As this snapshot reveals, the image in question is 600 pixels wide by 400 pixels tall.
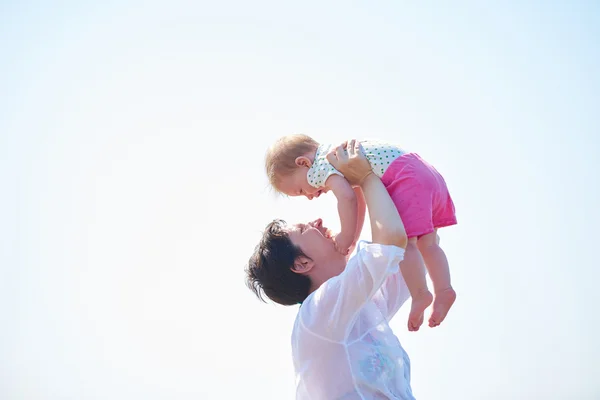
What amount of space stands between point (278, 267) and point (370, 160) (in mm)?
848

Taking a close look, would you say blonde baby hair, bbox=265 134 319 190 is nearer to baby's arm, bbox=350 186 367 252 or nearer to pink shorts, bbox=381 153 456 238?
baby's arm, bbox=350 186 367 252

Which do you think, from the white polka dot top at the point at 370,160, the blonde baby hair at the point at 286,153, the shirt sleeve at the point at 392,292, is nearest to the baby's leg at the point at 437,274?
the shirt sleeve at the point at 392,292

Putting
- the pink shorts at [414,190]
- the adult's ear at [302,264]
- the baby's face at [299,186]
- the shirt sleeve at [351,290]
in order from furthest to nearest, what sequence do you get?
the baby's face at [299,186]
the adult's ear at [302,264]
the pink shorts at [414,190]
the shirt sleeve at [351,290]

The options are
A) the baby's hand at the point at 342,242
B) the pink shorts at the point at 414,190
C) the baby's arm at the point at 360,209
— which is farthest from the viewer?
the baby's arm at the point at 360,209

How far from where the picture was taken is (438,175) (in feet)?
13.2

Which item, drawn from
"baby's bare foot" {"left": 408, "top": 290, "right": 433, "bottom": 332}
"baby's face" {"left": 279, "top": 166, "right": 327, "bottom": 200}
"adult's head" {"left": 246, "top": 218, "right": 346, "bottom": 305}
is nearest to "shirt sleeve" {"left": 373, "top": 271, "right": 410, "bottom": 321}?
"baby's bare foot" {"left": 408, "top": 290, "right": 433, "bottom": 332}

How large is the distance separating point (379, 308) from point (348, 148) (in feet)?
3.31

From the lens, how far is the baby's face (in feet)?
13.8

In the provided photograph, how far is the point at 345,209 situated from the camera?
3.79m

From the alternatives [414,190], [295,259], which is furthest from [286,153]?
[414,190]

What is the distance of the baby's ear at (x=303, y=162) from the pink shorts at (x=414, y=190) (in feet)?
1.81

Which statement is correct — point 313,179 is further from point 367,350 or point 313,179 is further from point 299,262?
point 367,350

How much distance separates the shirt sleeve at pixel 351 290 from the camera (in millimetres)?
3279

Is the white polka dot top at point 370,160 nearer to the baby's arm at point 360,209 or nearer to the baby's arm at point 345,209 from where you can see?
the baby's arm at point 345,209
